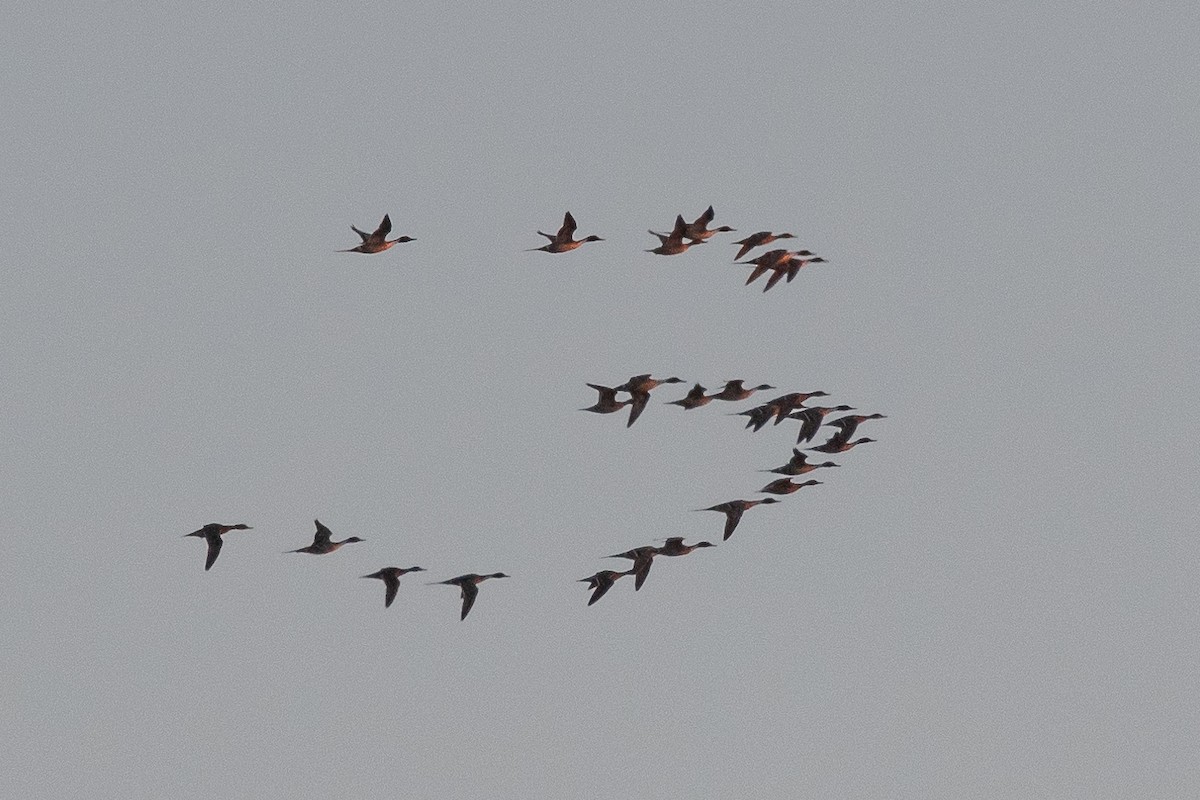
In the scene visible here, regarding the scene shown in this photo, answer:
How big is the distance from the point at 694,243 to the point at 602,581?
32.3ft

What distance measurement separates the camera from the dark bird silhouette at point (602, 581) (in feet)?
230

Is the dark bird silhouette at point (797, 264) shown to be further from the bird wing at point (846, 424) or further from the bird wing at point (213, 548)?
the bird wing at point (213, 548)

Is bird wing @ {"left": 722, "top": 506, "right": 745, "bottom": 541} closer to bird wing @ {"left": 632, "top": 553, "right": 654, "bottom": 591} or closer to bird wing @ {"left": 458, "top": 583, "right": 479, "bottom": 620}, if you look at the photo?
bird wing @ {"left": 632, "top": 553, "right": 654, "bottom": 591}

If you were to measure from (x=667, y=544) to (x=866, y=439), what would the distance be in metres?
6.81

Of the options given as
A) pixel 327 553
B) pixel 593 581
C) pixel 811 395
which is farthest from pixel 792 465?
pixel 327 553

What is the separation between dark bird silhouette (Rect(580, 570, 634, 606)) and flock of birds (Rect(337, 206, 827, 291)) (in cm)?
908

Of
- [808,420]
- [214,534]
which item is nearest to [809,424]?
[808,420]

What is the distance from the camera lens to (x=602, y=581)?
7081 cm

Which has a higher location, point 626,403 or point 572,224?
point 572,224

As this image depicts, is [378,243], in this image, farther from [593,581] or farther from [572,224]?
[593,581]

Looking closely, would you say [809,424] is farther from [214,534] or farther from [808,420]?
[214,534]

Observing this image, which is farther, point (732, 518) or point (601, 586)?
point (732, 518)

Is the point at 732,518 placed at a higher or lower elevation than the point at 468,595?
higher

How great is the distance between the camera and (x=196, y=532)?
231ft
